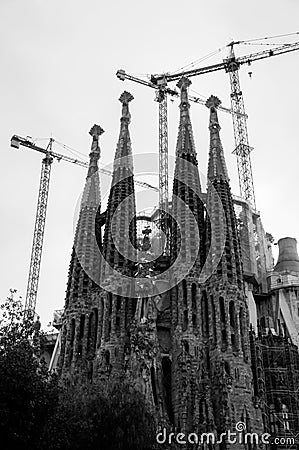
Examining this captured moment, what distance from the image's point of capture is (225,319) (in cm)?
4331

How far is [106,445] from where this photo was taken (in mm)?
29156

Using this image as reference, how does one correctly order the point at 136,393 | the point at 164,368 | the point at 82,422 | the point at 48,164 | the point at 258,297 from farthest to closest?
the point at 48,164, the point at 258,297, the point at 164,368, the point at 136,393, the point at 82,422

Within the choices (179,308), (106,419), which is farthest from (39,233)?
(106,419)

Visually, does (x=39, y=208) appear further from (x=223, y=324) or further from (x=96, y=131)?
(x=223, y=324)

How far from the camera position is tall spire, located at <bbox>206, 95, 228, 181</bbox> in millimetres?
52062

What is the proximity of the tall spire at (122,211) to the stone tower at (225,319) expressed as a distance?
7002mm

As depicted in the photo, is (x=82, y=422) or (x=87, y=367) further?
(x=87, y=367)

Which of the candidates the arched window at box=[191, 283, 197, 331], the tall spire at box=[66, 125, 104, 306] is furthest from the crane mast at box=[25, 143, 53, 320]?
the arched window at box=[191, 283, 197, 331]

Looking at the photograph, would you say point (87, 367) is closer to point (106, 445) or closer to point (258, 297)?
point (106, 445)

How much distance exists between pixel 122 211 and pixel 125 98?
14005mm

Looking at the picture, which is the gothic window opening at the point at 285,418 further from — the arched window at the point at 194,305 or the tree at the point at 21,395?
the tree at the point at 21,395

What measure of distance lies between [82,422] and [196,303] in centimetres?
1896

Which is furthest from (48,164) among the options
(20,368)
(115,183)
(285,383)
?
(20,368)

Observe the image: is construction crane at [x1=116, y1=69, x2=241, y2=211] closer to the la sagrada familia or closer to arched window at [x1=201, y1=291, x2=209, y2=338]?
the la sagrada familia
